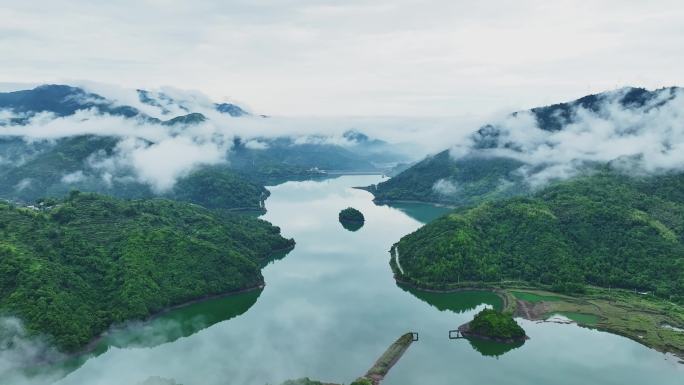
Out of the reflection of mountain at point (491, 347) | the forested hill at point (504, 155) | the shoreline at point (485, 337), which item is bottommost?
the reflection of mountain at point (491, 347)

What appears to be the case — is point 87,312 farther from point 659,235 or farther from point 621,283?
point 659,235

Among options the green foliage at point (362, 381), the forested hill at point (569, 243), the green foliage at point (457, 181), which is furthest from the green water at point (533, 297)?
the green foliage at point (457, 181)

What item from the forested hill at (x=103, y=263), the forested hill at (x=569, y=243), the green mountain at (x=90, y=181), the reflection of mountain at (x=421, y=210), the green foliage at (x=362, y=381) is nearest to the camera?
the green foliage at (x=362, y=381)

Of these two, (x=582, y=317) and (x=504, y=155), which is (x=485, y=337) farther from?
(x=504, y=155)

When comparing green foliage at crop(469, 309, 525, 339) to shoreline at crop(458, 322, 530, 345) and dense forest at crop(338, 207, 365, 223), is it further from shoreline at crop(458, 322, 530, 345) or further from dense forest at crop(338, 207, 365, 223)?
dense forest at crop(338, 207, 365, 223)

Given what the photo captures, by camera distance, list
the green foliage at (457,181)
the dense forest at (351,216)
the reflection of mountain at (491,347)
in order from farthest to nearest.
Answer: the green foliage at (457,181) < the dense forest at (351,216) < the reflection of mountain at (491,347)

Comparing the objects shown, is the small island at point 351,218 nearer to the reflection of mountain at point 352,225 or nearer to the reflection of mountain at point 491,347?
the reflection of mountain at point 352,225

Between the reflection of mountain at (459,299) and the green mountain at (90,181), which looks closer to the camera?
the reflection of mountain at (459,299)

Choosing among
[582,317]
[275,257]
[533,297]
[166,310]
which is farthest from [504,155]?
[166,310]
